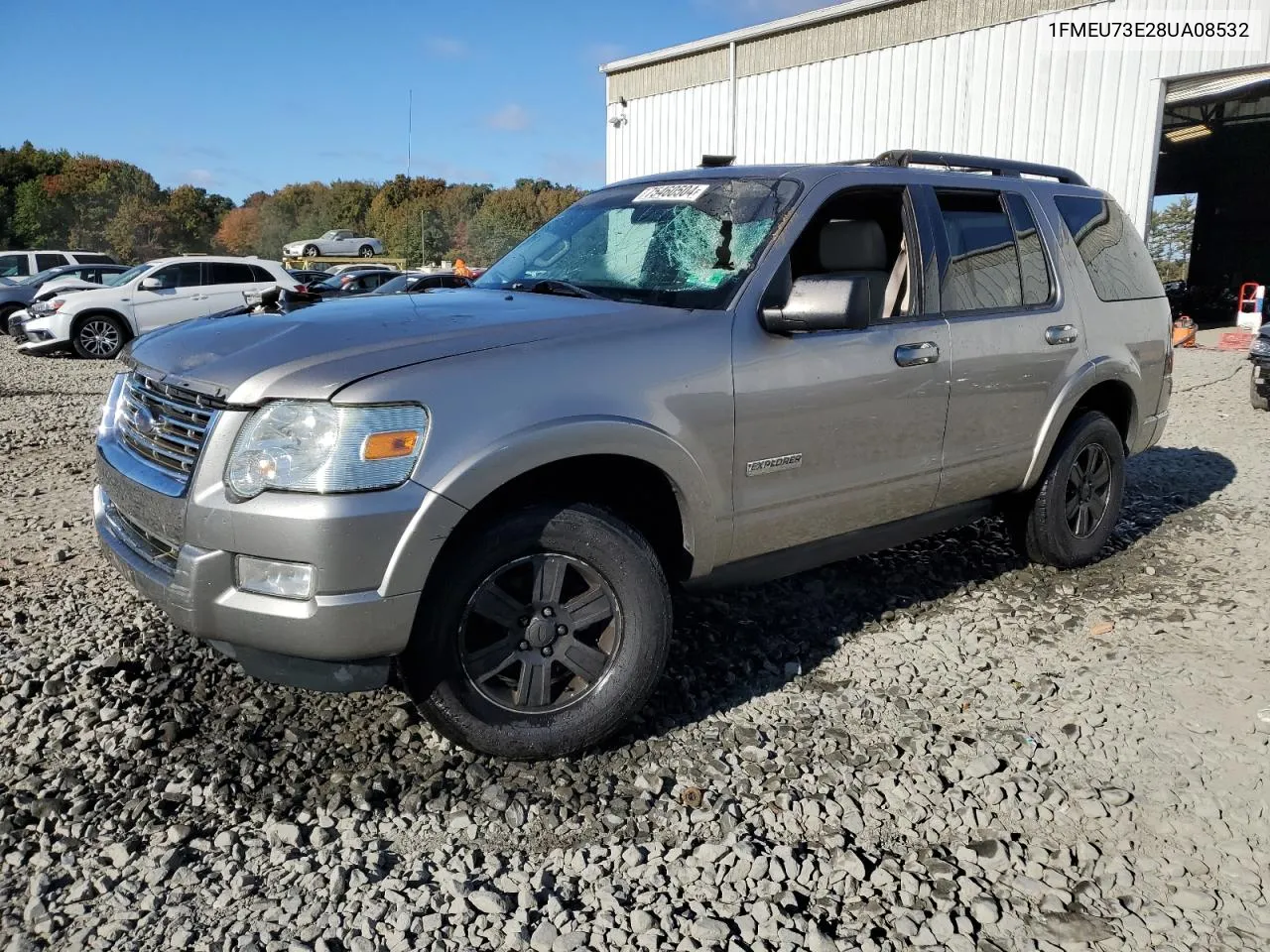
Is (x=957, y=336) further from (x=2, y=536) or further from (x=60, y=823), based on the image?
(x=2, y=536)

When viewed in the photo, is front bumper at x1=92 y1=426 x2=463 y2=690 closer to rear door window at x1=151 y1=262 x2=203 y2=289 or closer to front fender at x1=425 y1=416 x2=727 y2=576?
front fender at x1=425 y1=416 x2=727 y2=576

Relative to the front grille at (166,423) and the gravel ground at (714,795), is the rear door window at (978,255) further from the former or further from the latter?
the front grille at (166,423)

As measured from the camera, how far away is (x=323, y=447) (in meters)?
2.49

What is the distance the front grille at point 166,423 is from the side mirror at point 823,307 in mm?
1802

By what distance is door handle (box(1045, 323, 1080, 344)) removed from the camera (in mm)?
4277

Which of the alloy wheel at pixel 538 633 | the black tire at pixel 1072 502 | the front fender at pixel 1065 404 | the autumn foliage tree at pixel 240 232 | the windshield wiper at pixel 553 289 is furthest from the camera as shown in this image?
the autumn foliage tree at pixel 240 232

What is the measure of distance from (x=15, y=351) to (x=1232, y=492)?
58.6ft

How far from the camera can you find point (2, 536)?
512 centimetres

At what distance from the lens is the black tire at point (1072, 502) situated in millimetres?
4570

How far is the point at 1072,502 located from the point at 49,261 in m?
25.8

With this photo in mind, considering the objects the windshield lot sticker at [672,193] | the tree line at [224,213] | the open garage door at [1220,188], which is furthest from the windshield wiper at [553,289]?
the tree line at [224,213]

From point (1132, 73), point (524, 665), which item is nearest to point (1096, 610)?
point (524, 665)

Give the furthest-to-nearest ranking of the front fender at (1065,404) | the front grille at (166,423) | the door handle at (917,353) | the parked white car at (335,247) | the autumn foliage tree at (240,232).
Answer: the autumn foliage tree at (240,232), the parked white car at (335,247), the front fender at (1065,404), the door handle at (917,353), the front grille at (166,423)

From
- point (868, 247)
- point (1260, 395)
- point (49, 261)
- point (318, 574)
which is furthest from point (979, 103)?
point (49, 261)
